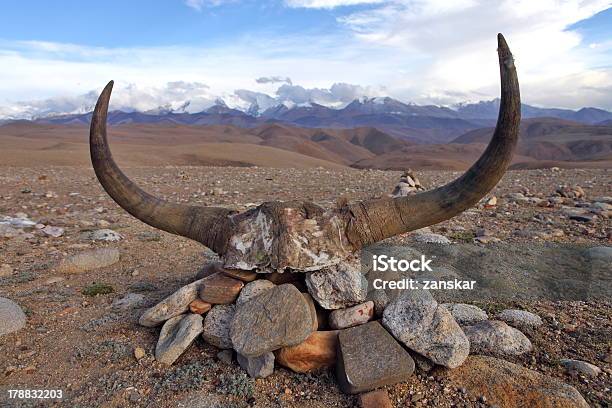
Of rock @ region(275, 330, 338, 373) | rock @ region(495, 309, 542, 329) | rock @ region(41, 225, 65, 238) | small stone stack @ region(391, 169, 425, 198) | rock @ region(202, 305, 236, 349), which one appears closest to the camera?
rock @ region(275, 330, 338, 373)

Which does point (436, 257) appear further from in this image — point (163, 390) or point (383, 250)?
point (163, 390)

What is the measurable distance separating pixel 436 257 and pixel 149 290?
415 cm

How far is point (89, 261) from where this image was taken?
20.6 feet

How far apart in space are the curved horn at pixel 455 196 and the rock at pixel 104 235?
5.79 metres

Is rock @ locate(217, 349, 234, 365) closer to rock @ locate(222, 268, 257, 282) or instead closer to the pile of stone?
the pile of stone

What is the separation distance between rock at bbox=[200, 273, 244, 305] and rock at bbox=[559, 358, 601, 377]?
2768 mm

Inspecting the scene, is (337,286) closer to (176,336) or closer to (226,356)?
(226,356)

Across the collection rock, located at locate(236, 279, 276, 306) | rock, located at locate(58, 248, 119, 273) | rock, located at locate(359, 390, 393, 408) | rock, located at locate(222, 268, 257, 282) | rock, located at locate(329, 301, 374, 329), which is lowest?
rock, located at locate(58, 248, 119, 273)

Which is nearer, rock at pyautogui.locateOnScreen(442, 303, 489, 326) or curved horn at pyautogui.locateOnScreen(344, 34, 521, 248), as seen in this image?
curved horn at pyautogui.locateOnScreen(344, 34, 521, 248)

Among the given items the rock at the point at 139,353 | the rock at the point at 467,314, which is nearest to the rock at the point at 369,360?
the rock at the point at 467,314

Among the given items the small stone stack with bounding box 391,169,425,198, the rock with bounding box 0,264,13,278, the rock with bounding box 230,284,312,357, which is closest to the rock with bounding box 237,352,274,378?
the rock with bounding box 230,284,312,357

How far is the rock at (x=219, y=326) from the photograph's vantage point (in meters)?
3.69

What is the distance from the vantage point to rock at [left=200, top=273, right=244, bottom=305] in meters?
3.81

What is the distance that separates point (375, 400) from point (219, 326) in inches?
57.9
